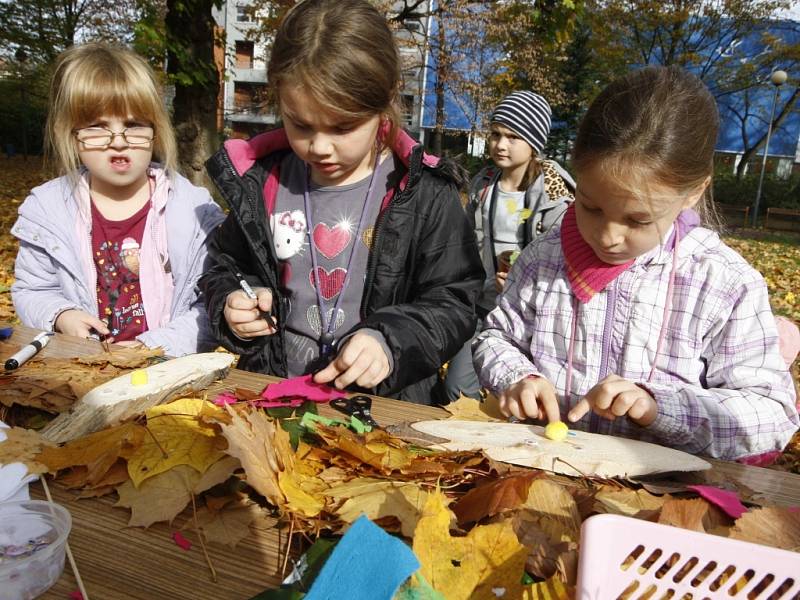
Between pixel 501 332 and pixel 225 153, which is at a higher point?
pixel 225 153

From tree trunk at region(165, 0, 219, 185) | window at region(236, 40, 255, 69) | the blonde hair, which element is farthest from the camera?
window at region(236, 40, 255, 69)

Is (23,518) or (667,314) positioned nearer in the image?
(23,518)

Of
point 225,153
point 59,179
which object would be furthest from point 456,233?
point 59,179

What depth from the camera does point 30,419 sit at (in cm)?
113

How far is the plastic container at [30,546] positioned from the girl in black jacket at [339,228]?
677 mm

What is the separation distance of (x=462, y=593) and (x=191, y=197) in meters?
1.90

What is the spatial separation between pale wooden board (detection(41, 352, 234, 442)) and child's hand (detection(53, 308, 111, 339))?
0.64 metres

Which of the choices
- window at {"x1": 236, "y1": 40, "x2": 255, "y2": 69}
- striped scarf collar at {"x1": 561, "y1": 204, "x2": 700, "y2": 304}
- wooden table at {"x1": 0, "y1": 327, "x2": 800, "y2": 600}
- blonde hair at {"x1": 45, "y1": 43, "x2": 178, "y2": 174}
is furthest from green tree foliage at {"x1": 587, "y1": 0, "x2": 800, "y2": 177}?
window at {"x1": 236, "y1": 40, "x2": 255, "y2": 69}

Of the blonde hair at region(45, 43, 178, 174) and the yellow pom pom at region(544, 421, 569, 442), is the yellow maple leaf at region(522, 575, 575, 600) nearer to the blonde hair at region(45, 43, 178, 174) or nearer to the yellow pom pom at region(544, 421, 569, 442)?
the yellow pom pom at region(544, 421, 569, 442)

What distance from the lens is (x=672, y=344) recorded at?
135cm

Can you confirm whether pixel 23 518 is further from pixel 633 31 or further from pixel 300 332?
pixel 633 31

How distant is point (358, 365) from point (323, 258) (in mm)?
576

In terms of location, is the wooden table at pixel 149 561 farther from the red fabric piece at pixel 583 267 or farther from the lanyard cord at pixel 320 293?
the lanyard cord at pixel 320 293

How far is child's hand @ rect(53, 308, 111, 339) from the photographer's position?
1.80 meters
